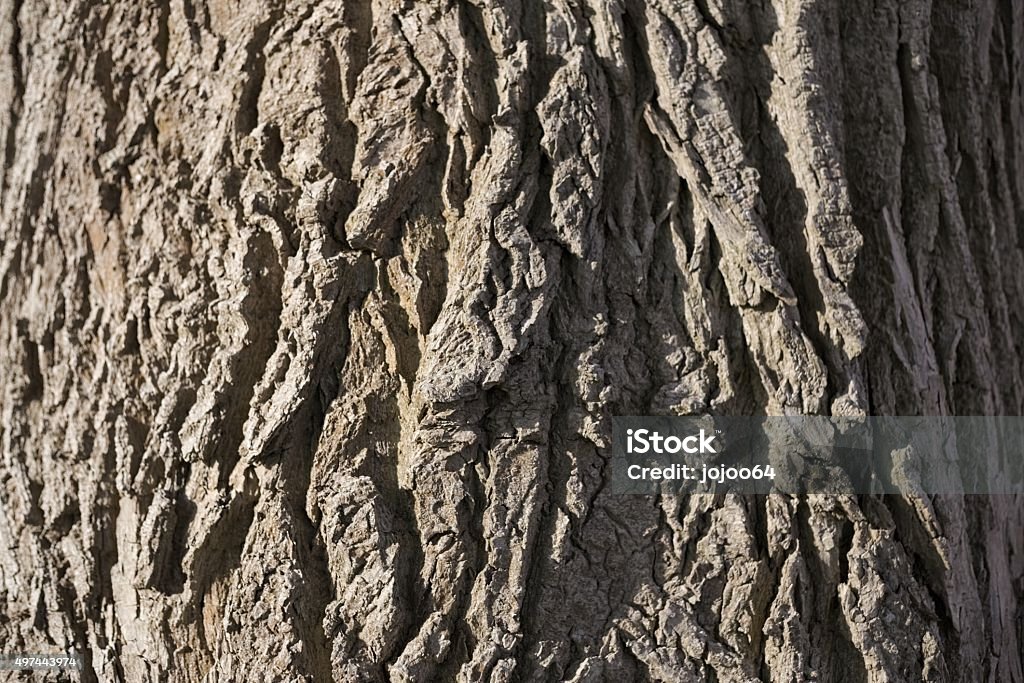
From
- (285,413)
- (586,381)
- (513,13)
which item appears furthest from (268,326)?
(513,13)

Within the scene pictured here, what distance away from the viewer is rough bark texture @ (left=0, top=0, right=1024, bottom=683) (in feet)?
5.96

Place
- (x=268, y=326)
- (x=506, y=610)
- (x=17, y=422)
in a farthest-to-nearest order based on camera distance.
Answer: (x=17, y=422), (x=268, y=326), (x=506, y=610)

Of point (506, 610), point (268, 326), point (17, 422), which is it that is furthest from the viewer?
point (17, 422)

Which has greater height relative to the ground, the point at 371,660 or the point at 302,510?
the point at 302,510

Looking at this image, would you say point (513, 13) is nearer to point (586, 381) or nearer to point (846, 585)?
point (586, 381)

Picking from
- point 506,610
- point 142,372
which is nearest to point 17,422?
point 142,372

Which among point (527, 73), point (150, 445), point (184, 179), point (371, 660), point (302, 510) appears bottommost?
point (371, 660)

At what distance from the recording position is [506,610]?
1798mm

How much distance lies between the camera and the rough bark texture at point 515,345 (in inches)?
71.5

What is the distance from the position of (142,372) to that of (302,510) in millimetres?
488

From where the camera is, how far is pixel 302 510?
73.7 inches

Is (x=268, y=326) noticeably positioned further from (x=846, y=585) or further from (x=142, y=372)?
(x=846, y=585)

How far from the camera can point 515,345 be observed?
1793mm

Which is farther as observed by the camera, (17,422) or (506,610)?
(17,422)
